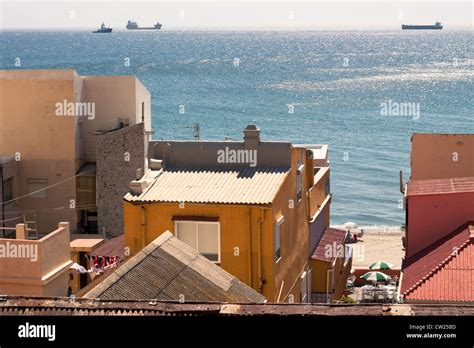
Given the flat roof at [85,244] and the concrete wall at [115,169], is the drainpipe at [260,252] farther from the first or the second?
the concrete wall at [115,169]

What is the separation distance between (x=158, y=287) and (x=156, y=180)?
10164 millimetres

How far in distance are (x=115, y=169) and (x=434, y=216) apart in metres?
14.1

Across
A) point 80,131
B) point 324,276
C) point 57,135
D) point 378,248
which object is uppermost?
point 80,131

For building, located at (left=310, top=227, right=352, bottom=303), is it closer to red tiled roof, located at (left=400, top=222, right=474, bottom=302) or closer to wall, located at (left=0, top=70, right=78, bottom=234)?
red tiled roof, located at (left=400, top=222, right=474, bottom=302)

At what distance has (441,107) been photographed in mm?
126062

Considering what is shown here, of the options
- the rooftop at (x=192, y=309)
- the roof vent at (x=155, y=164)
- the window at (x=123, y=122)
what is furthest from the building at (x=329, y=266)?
the rooftop at (x=192, y=309)

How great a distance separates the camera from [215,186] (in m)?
23.3

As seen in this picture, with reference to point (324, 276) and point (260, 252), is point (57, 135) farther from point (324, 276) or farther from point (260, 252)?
point (260, 252)

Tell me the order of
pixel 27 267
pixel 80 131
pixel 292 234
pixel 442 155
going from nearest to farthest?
pixel 27 267
pixel 292 234
pixel 442 155
pixel 80 131

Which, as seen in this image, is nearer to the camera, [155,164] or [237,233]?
[237,233]

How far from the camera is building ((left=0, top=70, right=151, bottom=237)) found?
36.6 metres

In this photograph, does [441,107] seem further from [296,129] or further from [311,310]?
[311,310]

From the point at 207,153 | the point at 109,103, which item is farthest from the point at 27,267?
the point at 109,103
